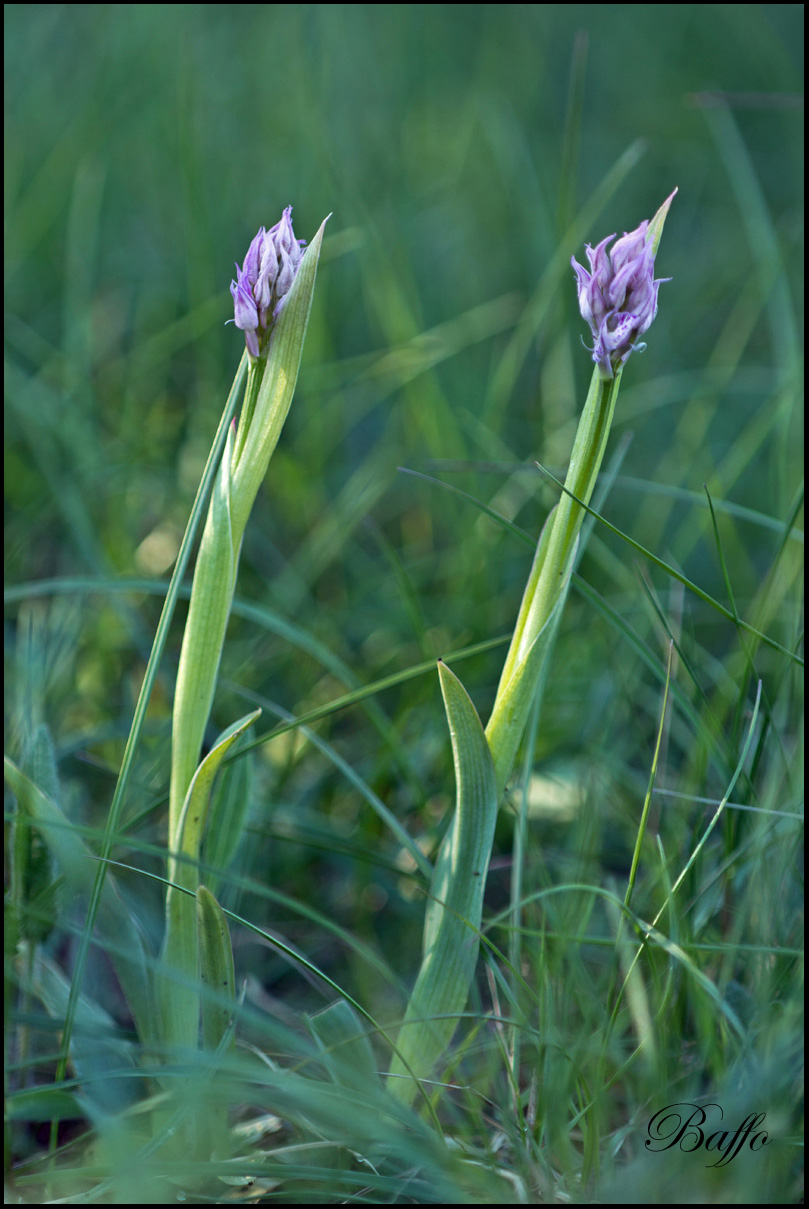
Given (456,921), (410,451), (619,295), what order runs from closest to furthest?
(619,295), (456,921), (410,451)

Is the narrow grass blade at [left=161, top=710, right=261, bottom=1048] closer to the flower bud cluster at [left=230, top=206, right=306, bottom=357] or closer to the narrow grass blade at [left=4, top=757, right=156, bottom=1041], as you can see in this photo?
the narrow grass blade at [left=4, top=757, right=156, bottom=1041]

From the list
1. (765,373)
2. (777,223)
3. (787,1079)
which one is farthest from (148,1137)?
(777,223)

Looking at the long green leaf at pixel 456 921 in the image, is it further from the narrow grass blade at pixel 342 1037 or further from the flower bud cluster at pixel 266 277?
the flower bud cluster at pixel 266 277

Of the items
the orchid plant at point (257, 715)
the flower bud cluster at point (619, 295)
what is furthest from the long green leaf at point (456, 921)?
the flower bud cluster at point (619, 295)

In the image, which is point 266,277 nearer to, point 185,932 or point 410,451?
point 185,932

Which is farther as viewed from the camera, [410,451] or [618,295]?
[410,451]

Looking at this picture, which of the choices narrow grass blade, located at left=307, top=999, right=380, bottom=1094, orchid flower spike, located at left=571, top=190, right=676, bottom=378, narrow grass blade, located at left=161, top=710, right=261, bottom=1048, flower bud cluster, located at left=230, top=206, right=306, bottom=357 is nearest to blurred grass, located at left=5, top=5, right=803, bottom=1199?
narrow grass blade, located at left=161, top=710, right=261, bottom=1048

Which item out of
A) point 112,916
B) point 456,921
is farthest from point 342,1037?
point 112,916
